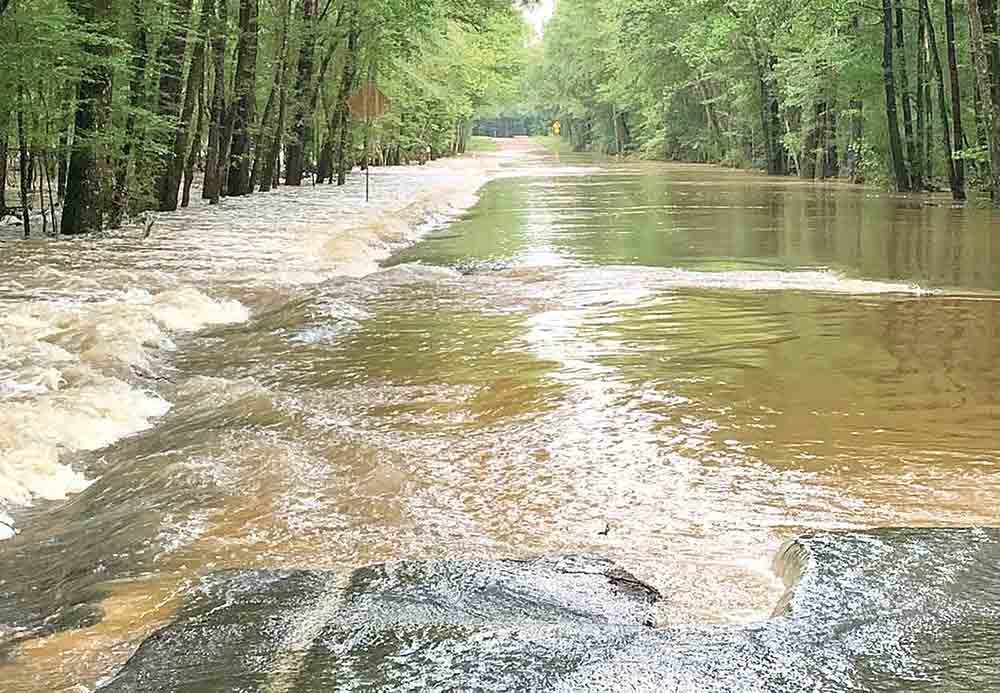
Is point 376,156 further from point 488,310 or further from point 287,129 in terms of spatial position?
point 488,310

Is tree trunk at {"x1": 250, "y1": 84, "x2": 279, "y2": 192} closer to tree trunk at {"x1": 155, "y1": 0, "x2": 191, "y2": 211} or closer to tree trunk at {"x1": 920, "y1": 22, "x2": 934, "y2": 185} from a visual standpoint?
tree trunk at {"x1": 155, "y1": 0, "x2": 191, "y2": 211}

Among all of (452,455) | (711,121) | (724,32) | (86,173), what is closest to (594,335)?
(452,455)

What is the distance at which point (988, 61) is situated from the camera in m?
18.9

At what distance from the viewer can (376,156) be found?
56594 mm

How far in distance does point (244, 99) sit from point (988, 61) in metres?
15.3

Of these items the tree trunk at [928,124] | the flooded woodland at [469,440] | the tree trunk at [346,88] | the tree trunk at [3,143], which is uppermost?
the tree trunk at [346,88]

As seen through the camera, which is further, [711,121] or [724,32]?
[711,121]

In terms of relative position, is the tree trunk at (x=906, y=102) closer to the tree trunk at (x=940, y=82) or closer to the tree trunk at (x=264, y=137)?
the tree trunk at (x=940, y=82)

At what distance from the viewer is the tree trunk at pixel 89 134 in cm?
1398

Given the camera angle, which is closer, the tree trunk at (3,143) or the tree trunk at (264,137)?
the tree trunk at (3,143)

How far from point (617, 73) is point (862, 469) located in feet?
208

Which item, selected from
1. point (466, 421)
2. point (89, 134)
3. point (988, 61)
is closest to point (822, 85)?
point (988, 61)

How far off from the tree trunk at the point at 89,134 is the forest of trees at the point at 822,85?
14499 millimetres

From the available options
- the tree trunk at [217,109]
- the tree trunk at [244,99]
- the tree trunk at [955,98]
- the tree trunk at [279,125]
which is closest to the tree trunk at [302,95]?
the tree trunk at [279,125]
